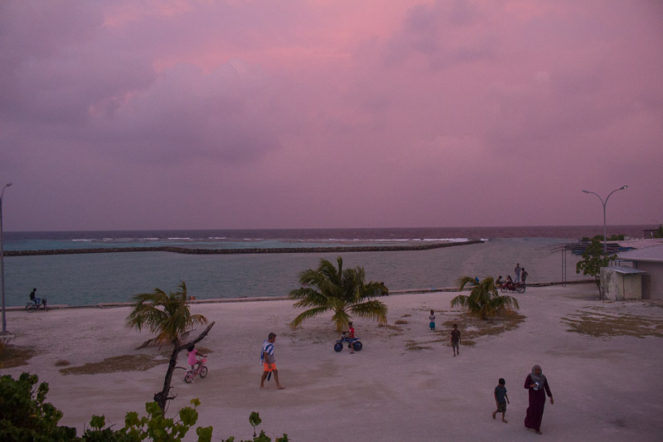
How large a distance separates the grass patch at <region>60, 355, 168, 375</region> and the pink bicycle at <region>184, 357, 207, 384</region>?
2.32 m

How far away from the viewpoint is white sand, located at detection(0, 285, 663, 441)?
361 inches

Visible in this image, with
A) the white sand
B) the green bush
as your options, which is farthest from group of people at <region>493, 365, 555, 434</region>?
the green bush

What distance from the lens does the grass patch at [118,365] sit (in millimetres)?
14039

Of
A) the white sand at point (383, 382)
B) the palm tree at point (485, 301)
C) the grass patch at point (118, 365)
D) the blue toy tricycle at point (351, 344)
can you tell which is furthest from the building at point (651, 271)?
the grass patch at point (118, 365)

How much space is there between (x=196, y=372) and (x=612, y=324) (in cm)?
1618

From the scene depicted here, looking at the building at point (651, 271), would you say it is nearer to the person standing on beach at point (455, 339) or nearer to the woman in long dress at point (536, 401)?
the person standing on beach at point (455, 339)

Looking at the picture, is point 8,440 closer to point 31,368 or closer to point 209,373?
point 209,373

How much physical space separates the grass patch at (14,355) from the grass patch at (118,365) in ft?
7.04

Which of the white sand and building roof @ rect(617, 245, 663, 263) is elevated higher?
building roof @ rect(617, 245, 663, 263)

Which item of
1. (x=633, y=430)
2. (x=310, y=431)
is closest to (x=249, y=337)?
(x=310, y=431)

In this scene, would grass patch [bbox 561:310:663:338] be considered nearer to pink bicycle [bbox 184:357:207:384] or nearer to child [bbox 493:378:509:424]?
child [bbox 493:378:509:424]

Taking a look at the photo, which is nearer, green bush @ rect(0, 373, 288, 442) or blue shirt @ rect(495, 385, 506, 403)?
green bush @ rect(0, 373, 288, 442)

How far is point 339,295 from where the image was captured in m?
17.6

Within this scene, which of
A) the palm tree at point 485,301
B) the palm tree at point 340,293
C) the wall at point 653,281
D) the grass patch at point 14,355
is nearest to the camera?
the grass patch at point 14,355
